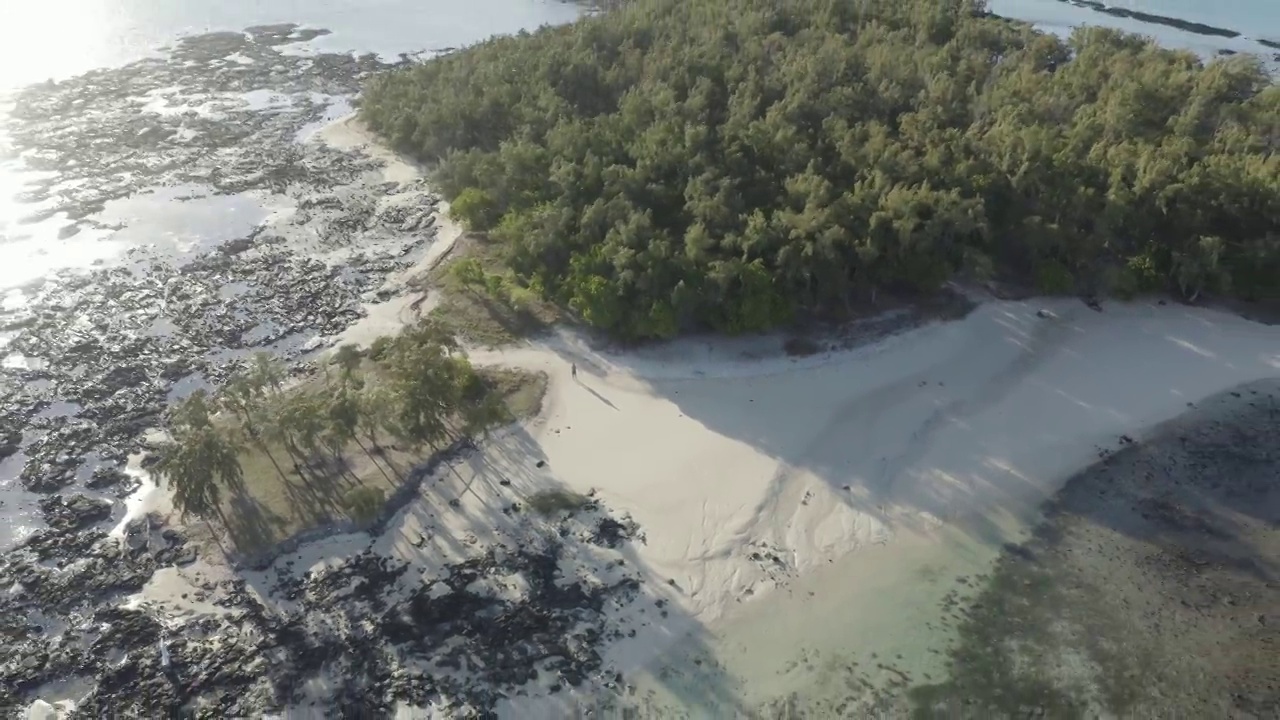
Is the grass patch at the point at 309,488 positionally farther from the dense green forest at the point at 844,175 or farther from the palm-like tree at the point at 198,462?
the dense green forest at the point at 844,175

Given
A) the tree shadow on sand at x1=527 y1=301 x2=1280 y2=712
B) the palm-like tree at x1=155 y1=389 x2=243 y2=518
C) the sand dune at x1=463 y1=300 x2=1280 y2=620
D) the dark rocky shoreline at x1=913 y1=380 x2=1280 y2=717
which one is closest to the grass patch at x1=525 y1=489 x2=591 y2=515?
the sand dune at x1=463 y1=300 x2=1280 y2=620

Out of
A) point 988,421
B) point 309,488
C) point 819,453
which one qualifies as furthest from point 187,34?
point 988,421

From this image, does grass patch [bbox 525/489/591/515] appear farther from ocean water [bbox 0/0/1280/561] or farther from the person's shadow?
ocean water [bbox 0/0/1280/561]

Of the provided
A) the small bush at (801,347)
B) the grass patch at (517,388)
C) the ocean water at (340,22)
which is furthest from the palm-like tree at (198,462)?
the ocean water at (340,22)

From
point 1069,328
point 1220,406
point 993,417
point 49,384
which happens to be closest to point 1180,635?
point 993,417

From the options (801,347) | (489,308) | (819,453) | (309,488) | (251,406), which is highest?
(801,347)

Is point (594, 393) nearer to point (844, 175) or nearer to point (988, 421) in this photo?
point (988, 421)
